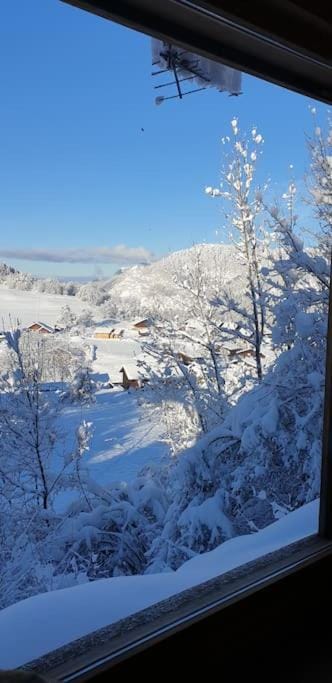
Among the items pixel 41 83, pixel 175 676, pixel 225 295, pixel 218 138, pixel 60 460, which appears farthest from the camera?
pixel 225 295

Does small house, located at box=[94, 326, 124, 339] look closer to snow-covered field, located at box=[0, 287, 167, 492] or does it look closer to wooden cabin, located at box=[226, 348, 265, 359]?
snow-covered field, located at box=[0, 287, 167, 492]

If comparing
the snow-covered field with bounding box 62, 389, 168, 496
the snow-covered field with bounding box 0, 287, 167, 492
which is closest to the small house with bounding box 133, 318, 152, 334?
the snow-covered field with bounding box 0, 287, 167, 492

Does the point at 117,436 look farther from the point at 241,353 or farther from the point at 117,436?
the point at 241,353

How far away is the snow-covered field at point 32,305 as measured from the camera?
1834mm

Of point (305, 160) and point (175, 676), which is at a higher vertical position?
point (305, 160)

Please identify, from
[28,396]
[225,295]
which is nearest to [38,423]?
[28,396]

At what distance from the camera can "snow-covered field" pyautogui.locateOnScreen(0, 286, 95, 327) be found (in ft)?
6.02

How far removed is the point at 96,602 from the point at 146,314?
424 cm

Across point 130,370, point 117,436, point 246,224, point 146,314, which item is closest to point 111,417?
point 117,436

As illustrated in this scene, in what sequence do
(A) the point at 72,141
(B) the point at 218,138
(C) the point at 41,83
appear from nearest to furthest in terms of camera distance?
(C) the point at 41,83, (A) the point at 72,141, (B) the point at 218,138

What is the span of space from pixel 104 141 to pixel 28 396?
6.46 ft

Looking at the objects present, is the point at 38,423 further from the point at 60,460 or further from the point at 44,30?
the point at 44,30

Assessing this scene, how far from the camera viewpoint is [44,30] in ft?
→ 7.08

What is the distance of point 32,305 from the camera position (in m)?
2.05
